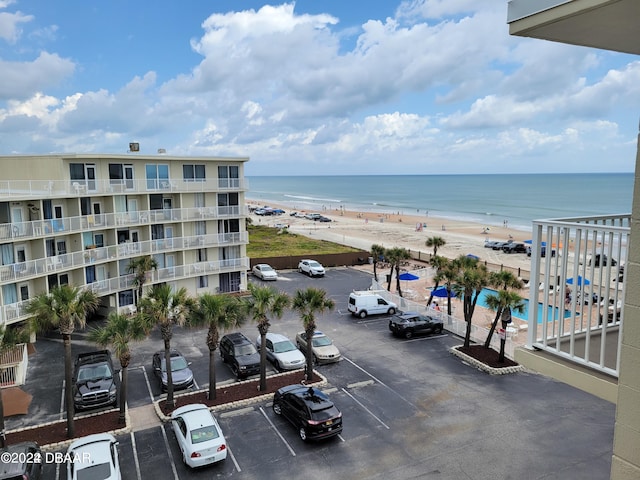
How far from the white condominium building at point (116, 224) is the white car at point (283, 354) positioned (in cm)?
1265

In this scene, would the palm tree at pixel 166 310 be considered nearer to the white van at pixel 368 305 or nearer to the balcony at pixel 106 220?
the balcony at pixel 106 220

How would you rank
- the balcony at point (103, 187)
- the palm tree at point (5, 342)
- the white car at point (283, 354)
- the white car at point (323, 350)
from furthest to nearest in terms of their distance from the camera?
the balcony at point (103, 187)
the white car at point (323, 350)
the white car at point (283, 354)
the palm tree at point (5, 342)

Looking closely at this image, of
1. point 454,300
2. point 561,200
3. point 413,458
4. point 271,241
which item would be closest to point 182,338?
point 413,458

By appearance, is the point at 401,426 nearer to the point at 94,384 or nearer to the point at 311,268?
the point at 94,384

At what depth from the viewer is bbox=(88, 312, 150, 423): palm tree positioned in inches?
684

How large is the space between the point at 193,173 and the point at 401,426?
2399 centimetres

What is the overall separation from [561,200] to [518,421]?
5481 inches

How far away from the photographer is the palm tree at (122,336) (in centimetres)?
1738

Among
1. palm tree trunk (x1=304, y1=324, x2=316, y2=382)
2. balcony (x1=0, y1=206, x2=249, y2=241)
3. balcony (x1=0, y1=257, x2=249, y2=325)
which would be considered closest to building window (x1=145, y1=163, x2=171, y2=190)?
balcony (x1=0, y1=206, x2=249, y2=241)

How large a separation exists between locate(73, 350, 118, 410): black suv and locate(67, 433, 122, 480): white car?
4166mm

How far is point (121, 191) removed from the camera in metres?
30.5

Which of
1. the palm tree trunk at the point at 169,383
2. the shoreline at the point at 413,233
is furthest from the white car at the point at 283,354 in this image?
the shoreline at the point at 413,233

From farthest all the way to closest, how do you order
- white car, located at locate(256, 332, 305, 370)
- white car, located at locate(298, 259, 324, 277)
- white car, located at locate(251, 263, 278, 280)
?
white car, located at locate(298, 259, 324, 277), white car, located at locate(251, 263, 278, 280), white car, located at locate(256, 332, 305, 370)

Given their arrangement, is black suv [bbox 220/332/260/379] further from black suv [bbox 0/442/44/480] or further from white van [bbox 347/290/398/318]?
→ white van [bbox 347/290/398/318]
